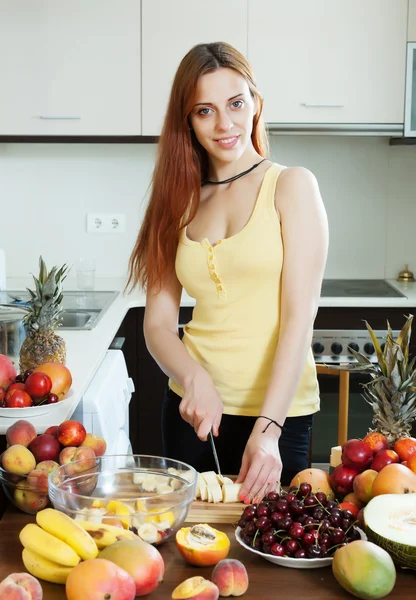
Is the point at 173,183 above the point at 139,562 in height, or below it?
above

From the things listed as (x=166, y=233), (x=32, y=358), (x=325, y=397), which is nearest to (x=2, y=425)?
(x=32, y=358)

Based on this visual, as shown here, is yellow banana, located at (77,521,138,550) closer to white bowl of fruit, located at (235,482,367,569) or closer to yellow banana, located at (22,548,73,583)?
yellow banana, located at (22,548,73,583)

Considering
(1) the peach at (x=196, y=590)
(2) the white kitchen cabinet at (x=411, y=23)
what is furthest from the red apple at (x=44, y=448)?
(2) the white kitchen cabinet at (x=411, y=23)

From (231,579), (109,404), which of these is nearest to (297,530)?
(231,579)

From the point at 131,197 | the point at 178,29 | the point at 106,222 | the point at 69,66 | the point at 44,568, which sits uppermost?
the point at 178,29

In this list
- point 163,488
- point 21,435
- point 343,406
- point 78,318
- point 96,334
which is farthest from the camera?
point 78,318

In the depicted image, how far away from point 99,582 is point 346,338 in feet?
7.51

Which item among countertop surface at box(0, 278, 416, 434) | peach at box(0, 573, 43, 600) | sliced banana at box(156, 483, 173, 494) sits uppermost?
countertop surface at box(0, 278, 416, 434)

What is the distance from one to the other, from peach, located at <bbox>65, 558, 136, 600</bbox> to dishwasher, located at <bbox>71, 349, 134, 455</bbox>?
1.10 metres

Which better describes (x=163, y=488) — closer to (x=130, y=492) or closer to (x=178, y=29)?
(x=130, y=492)

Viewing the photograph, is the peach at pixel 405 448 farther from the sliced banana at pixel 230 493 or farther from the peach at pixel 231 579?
the peach at pixel 231 579

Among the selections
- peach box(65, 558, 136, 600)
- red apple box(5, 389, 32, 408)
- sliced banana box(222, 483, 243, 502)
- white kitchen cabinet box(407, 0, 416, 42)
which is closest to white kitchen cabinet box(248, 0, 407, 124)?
white kitchen cabinet box(407, 0, 416, 42)

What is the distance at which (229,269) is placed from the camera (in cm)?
178

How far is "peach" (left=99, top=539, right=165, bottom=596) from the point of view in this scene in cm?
106
